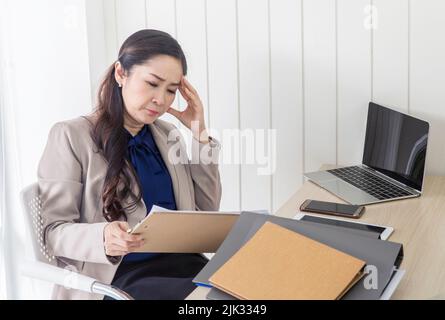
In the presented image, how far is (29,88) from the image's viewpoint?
7.38 ft

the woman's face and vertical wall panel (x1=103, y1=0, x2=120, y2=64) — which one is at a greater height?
vertical wall panel (x1=103, y1=0, x2=120, y2=64)

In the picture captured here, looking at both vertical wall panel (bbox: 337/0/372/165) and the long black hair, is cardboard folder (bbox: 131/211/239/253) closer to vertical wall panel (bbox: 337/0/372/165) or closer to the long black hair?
the long black hair

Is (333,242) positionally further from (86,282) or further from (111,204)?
(111,204)

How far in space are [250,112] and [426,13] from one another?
2.08 ft

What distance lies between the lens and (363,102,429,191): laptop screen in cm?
182

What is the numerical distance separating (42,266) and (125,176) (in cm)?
39

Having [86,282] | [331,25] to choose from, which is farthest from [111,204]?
[331,25]

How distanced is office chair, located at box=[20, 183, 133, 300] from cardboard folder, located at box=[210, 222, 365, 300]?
0.90 ft

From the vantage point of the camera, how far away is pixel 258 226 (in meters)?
1.32

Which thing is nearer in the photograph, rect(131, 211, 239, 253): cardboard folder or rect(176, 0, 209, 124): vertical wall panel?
rect(131, 211, 239, 253): cardboard folder

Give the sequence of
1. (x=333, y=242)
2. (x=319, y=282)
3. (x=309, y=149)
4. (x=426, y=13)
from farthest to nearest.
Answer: (x=309, y=149), (x=426, y=13), (x=333, y=242), (x=319, y=282)

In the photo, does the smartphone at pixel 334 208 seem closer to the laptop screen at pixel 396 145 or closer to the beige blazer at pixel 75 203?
the laptop screen at pixel 396 145

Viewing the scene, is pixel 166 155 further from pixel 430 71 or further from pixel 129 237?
pixel 430 71

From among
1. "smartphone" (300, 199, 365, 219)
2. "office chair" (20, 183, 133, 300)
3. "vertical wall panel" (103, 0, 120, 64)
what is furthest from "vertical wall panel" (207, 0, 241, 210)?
"office chair" (20, 183, 133, 300)
